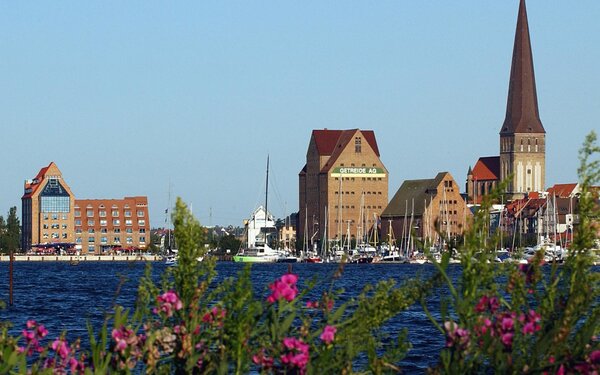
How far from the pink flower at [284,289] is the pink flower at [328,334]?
0.34 meters

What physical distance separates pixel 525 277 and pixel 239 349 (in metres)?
2.23

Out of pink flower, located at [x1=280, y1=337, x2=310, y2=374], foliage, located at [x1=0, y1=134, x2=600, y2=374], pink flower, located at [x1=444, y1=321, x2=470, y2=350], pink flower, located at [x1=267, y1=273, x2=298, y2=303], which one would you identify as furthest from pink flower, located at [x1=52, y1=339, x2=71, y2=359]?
pink flower, located at [x1=444, y1=321, x2=470, y2=350]

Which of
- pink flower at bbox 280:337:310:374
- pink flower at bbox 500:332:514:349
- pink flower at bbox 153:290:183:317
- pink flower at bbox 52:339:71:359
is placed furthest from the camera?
pink flower at bbox 52:339:71:359

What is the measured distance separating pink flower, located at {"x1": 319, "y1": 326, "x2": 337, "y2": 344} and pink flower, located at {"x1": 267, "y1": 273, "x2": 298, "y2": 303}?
34 cm

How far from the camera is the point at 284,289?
32.4 feet

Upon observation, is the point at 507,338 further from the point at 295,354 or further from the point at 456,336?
the point at 295,354

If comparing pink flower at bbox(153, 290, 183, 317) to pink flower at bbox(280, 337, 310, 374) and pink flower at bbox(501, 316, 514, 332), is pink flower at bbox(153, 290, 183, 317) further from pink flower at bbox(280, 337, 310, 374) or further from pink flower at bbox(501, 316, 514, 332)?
pink flower at bbox(501, 316, 514, 332)

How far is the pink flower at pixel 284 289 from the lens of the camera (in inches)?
388

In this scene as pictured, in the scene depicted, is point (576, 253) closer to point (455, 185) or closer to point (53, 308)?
point (53, 308)

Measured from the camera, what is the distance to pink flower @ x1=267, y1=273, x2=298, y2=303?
9844 millimetres

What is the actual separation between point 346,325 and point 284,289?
3.39ft

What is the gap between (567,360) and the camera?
9727mm

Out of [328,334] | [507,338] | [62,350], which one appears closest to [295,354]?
[328,334]

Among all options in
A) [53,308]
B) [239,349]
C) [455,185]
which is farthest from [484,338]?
[455,185]
